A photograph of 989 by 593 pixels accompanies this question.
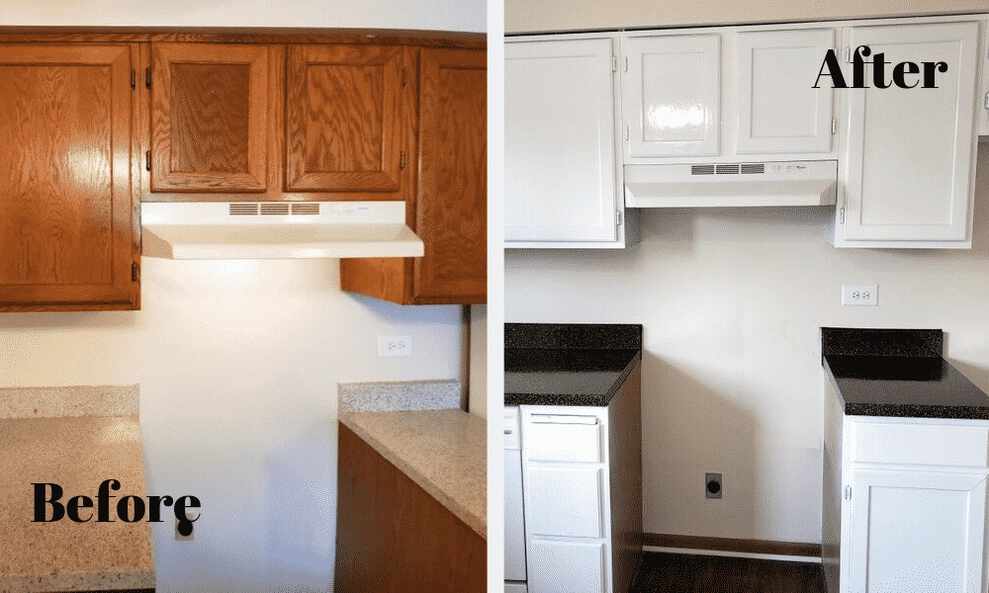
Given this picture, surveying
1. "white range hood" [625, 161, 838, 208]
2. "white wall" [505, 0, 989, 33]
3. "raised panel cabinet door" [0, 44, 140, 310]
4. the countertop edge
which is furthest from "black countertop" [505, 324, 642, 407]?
"raised panel cabinet door" [0, 44, 140, 310]

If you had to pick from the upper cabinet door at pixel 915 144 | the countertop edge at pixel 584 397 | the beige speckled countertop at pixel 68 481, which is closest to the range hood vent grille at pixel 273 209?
the beige speckled countertop at pixel 68 481

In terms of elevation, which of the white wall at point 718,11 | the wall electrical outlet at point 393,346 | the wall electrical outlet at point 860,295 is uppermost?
the white wall at point 718,11

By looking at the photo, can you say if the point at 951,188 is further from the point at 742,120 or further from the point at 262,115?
the point at 262,115

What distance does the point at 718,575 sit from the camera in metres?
0.72

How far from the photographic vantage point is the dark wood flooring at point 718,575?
0.70 m

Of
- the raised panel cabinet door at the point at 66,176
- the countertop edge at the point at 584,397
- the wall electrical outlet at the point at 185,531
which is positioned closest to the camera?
the countertop edge at the point at 584,397

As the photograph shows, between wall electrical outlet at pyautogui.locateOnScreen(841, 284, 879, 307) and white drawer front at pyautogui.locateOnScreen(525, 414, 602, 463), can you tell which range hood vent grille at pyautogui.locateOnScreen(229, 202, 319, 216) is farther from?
wall electrical outlet at pyautogui.locateOnScreen(841, 284, 879, 307)

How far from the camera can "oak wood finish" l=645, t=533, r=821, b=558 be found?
2.33 ft

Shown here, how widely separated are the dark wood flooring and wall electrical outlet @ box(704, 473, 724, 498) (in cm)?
6

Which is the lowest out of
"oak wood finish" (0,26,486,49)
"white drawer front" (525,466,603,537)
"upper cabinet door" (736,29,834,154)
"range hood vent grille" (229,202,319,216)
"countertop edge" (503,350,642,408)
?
"white drawer front" (525,466,603,537)

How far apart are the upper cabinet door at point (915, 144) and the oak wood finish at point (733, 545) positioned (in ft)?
0.87

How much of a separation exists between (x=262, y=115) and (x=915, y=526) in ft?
2.33

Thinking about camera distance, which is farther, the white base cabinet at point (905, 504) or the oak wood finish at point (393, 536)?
the oak wood finish at point (393, 536)

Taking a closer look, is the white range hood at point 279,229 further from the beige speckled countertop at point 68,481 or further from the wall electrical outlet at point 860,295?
the wall electrical outlet at point 860,295
